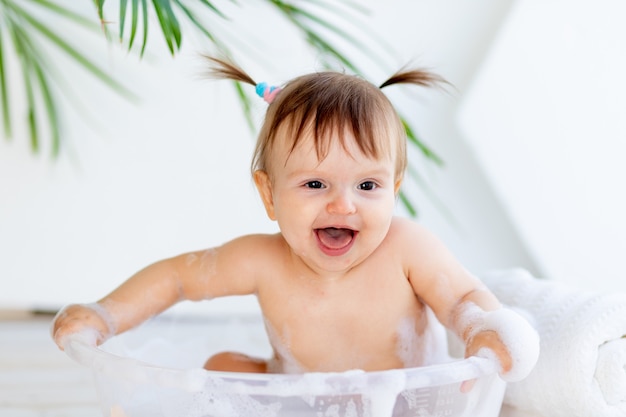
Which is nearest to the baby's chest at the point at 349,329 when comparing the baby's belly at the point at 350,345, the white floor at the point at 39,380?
the baby's belly at the point at 350,345

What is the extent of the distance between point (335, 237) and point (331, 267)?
0.12 ft

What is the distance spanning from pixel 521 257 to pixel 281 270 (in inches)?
53.5

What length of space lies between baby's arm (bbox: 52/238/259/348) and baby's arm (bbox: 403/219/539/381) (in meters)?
0.23

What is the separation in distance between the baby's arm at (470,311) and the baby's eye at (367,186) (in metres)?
0.13

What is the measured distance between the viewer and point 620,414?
995 mm

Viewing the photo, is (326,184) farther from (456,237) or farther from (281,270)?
(456,237)

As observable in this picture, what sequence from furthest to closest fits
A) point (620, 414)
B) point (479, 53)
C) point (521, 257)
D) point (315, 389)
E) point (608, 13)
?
1. point (521, 257)
2. point (479, 53)
3. point (608, 13)
4. point (620, 414)
5. point (315, 389)

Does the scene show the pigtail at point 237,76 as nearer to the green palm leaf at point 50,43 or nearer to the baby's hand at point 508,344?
the baby's hand at point 508,344

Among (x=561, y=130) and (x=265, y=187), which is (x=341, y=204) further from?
(x=561, y=130)

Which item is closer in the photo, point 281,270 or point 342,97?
point 342,97

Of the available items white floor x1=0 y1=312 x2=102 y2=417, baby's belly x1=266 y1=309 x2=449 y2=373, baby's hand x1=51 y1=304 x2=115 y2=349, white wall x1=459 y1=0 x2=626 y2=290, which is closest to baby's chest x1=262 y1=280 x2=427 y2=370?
baby's belly x1=266 y1=309 x2=449 y2=373

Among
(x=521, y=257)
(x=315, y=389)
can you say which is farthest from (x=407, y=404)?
(x=521, y=257)

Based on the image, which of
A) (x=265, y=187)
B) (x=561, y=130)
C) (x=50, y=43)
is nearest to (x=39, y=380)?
(x=265, y=187)

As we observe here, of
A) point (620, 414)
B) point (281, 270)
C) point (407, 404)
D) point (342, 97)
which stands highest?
point (342, 97)
